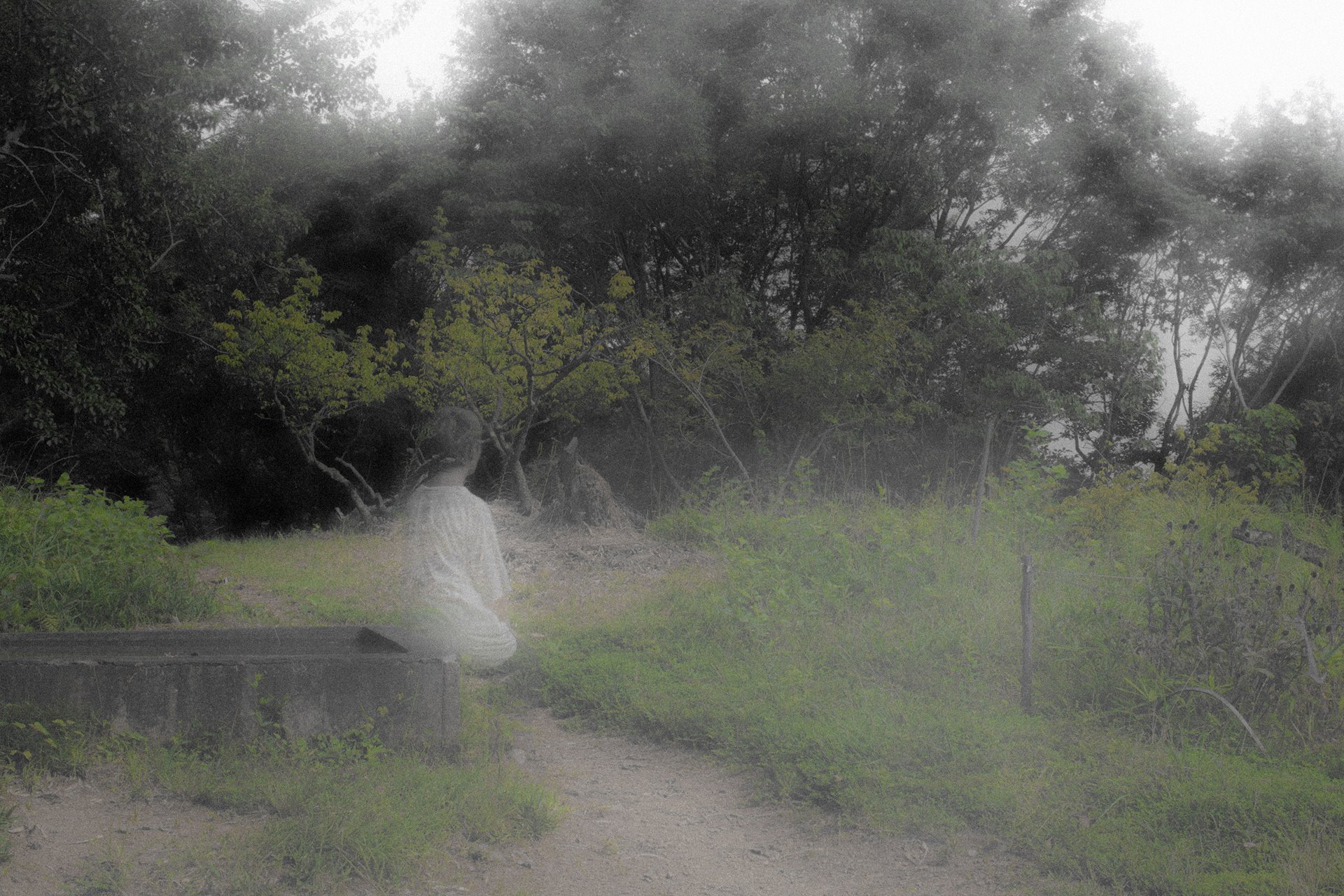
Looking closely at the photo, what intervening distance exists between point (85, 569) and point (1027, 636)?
5.59m

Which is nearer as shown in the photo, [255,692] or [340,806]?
[340,806]

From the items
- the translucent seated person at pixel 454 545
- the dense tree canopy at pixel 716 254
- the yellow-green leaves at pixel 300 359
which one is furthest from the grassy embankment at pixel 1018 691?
the yellow-green leaves at pixel 300 359

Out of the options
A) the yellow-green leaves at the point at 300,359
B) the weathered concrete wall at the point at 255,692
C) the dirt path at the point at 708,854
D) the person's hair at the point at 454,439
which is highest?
the yellow-green leaves at the point at 300,359

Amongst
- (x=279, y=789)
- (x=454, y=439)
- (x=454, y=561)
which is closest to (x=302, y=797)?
(x=279, y=789)

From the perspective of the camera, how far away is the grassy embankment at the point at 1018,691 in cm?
350

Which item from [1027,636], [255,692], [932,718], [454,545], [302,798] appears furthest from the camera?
[454,545]

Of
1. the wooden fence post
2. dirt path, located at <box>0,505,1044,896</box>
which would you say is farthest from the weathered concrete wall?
the wooden fence post

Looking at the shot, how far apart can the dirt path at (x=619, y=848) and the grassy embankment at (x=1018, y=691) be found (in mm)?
206

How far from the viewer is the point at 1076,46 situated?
1477cm

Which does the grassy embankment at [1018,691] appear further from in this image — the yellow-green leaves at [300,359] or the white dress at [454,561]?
the yellow-green leaves at [300,359]

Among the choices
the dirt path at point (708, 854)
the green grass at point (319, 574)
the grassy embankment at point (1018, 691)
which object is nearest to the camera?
the dirt path at point (708, 854)

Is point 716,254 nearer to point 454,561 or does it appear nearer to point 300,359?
point 300,359

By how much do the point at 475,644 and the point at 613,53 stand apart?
36.9 feet

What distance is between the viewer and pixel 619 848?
3.58m
